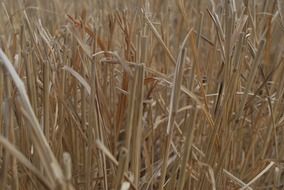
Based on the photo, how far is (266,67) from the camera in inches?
37.3

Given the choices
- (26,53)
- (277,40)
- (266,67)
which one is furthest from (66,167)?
(277,40)

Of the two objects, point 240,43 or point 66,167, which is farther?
point 240,43

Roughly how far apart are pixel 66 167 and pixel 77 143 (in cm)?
33

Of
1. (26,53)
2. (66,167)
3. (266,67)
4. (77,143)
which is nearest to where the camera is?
(66,167)

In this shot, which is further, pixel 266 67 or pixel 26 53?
pixel 266 67

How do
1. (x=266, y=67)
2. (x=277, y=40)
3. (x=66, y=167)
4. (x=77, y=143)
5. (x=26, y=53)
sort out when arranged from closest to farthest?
(x=66, y=167), (x=26, y=53), (x=77, y=143), (x=266, y=67), (x=277, y=40)

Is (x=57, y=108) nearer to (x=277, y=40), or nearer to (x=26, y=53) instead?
(x=26, y=53)

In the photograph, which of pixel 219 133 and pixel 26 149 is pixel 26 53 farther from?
pixel 219 133

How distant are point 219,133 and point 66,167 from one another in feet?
1.09

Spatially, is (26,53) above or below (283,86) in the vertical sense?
above

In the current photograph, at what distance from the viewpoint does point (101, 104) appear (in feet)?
2.13

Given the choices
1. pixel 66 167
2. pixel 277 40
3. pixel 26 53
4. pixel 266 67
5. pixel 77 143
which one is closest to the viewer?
pixel 66 167

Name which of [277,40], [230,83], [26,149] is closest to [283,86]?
[230,83]

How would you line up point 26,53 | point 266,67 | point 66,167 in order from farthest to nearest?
1. point 266,67
2. point 26,53
3. point 66,167
